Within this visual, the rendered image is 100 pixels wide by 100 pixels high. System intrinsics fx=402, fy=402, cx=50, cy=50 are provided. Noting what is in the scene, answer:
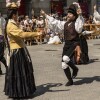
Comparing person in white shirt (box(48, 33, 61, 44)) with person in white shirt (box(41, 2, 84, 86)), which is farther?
person in white shirt (box(48, 33, 61, 44))

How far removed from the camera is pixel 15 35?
286 inches

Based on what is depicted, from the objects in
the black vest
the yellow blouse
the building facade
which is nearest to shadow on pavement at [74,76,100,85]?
the black vest

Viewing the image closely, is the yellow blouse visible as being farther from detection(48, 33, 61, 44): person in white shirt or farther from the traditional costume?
detection(48, 33, 61, 44): person in white shirt

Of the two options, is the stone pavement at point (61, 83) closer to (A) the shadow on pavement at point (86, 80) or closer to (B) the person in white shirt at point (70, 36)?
(A) the shadow on pavement at point (86, 80)

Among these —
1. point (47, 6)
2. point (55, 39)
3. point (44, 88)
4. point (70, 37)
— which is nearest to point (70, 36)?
point (70, 37)

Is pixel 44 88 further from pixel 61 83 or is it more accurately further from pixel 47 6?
pixel 47 6

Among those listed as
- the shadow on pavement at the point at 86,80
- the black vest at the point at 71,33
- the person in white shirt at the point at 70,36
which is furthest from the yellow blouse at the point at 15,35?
the shadow on pavement at the point at 86,80

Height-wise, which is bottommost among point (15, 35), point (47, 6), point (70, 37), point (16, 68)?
point (16, 68)

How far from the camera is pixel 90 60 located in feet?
42.3

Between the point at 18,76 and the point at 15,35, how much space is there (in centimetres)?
77

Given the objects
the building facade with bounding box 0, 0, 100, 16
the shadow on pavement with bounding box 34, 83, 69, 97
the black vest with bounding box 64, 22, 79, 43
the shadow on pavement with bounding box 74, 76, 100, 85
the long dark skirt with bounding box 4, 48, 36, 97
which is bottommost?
the shadow on pavement with bounding box 74, 76, 100, 85

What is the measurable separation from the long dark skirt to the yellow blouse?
11 cm

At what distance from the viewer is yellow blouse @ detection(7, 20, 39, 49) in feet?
23.7

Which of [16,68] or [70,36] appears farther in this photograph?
[70,36]
